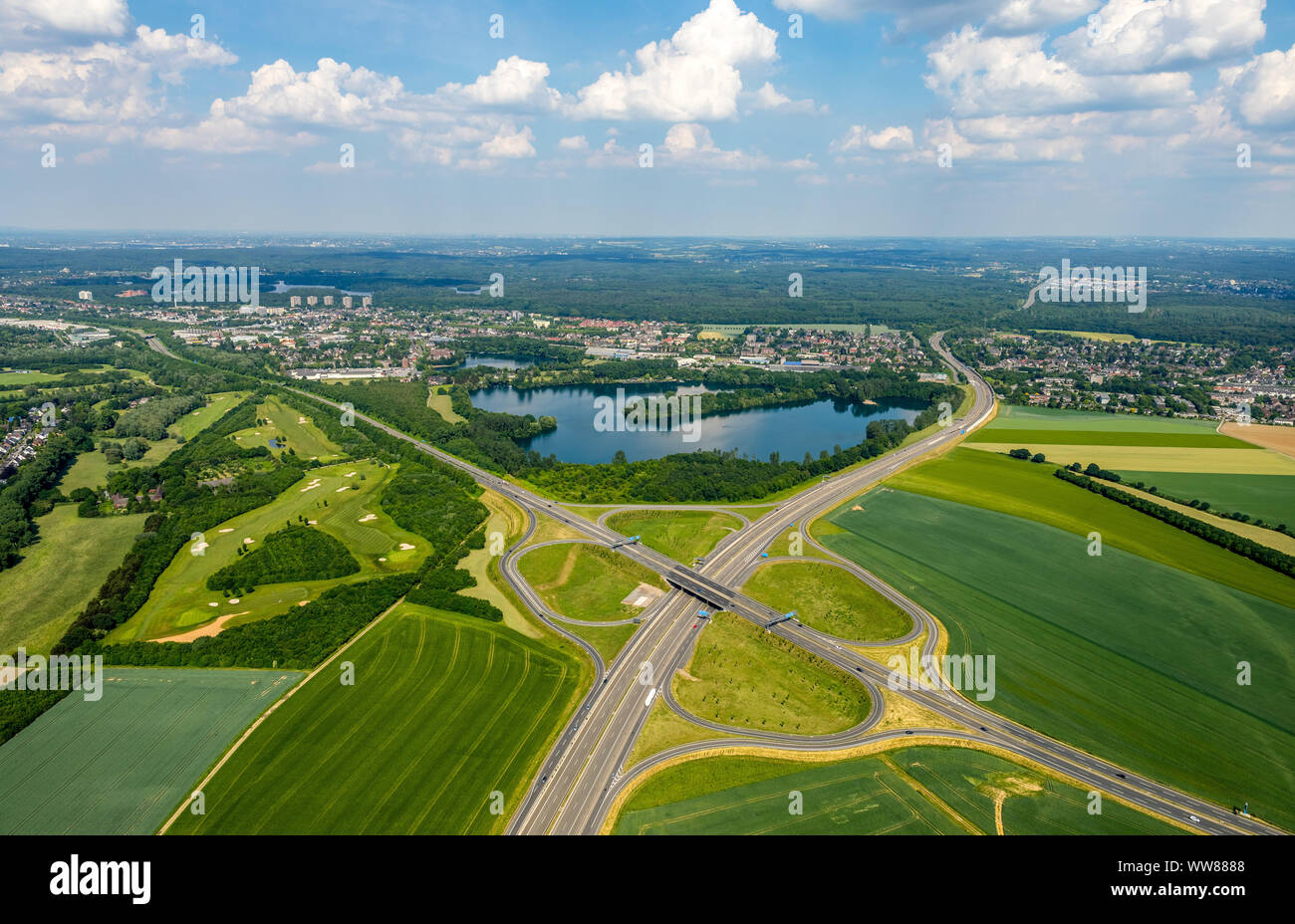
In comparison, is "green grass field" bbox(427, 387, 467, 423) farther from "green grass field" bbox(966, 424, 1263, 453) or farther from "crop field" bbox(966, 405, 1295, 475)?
"crop field" bbox(966, 405, 1295, 475)

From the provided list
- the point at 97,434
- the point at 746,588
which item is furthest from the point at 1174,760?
the point at 97,434

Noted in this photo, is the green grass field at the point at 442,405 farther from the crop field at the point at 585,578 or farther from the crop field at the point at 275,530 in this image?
the crop field at the point at 585,578

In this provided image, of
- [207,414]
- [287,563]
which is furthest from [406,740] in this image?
[207,414]

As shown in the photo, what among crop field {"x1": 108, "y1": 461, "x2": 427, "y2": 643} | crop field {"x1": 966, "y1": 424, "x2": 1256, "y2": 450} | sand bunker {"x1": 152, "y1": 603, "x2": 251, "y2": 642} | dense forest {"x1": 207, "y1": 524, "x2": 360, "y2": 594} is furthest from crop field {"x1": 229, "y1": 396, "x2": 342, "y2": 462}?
crop field {"x1": 966, "y1": 424, "x2": 1256, "y2": 450}

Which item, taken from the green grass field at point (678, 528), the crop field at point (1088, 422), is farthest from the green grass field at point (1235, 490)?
the green grass field at point (678, 528)

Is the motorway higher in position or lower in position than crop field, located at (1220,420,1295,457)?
lower

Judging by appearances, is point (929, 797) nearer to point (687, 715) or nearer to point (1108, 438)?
point (687, 715)
